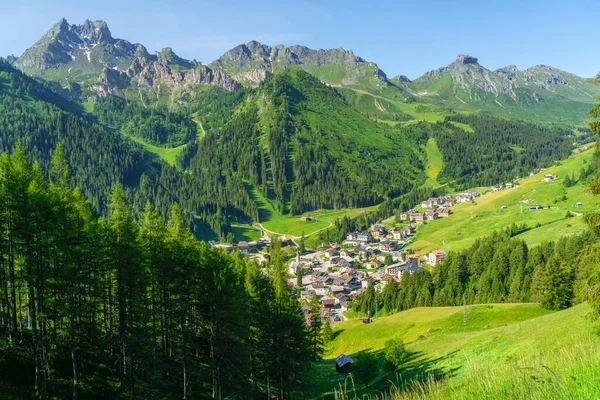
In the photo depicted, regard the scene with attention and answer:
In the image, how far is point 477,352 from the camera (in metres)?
44.8

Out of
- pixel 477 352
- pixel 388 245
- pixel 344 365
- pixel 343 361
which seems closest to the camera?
pixel 477 352

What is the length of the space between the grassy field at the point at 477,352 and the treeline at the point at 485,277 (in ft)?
58.1

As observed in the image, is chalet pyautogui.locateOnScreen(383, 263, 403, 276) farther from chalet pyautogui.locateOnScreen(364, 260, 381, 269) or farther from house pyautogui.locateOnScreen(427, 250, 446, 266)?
chalet pyautogui.locateOnScreen(364, 260, 381, 269)

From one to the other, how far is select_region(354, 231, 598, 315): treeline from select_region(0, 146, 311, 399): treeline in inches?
2589

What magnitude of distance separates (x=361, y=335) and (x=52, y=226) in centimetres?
7170

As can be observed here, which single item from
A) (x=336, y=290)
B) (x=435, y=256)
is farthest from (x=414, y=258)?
(x=336, y=290)

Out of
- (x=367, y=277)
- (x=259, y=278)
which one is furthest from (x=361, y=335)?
(x=367, y=277)

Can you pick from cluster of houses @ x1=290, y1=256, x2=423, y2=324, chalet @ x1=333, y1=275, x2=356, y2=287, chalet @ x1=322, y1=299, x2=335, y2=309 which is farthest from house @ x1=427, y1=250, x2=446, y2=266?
chalet @ x1=322, y1=299, x2=335, y2=309

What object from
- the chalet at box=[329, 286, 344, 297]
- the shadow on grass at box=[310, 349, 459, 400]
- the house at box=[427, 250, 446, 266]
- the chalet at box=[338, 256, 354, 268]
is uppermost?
the shadow on grass at box=[310, 349, 459, 400]

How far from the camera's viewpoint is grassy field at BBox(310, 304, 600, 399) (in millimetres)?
6957

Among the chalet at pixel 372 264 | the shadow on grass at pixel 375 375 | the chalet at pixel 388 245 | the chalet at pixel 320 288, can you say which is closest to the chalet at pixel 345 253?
the chalet at pixel 372 264

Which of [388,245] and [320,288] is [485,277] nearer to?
[320,288]

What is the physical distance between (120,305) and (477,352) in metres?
40.2

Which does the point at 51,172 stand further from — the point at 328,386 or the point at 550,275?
the point at 550,275
